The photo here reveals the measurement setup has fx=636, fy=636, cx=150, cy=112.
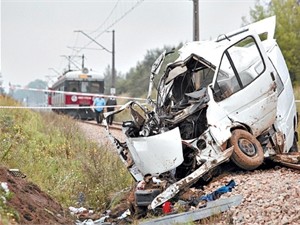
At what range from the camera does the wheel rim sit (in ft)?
33.9

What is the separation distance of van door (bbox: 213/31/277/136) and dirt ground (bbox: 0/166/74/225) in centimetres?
315

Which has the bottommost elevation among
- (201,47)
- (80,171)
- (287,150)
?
(80,171)

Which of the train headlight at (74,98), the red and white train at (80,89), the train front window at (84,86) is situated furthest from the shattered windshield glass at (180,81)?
the train front window at (84,86)

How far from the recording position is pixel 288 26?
42.3 m

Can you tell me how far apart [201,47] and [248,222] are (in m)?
4.64

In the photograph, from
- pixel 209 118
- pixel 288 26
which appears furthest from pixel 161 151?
pixel 288 26

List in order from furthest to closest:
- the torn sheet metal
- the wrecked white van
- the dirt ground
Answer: the wrecked white van < the dirt ground < the torn sheet metal

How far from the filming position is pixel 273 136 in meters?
11.1

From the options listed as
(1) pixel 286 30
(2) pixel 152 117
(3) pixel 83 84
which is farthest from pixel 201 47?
(1) pixel 286 30

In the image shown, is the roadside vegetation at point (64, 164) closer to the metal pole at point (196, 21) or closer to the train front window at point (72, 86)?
the metal pole at point (196, 21)

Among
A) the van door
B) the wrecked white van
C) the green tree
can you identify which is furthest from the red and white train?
the van door

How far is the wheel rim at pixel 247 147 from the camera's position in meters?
10.3

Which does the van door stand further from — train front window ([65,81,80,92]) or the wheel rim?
train front window ([65,81,80,92])

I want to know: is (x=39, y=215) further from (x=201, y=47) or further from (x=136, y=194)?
(x=201, y=47)
